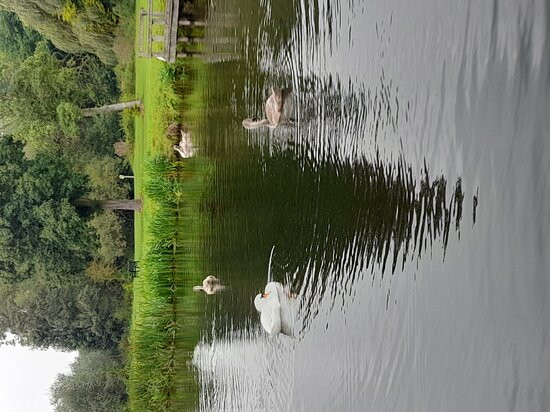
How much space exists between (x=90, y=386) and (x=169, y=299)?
16649mm

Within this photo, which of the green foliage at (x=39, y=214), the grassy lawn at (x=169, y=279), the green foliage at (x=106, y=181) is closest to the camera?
the grassy lawn at (x=169, y=279)

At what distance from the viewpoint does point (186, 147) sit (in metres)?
11.5

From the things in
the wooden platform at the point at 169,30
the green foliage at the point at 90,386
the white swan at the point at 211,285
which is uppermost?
the wooden platform at the point at 169,30

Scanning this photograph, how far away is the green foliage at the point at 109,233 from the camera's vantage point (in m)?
22.5

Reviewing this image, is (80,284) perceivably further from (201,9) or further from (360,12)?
(360,12)

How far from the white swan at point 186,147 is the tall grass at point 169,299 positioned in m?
0.15

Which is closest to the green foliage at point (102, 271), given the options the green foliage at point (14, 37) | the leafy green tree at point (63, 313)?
the leafy green tree at point (63, 313)

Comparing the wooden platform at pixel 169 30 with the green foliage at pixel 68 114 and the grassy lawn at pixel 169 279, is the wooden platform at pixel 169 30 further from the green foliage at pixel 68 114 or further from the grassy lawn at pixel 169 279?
the green foliage at pixel 68 114

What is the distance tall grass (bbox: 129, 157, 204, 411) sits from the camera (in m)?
11.6

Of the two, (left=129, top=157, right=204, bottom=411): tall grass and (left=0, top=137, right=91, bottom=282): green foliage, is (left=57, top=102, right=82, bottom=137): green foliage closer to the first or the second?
(left=0, top=137, right=91, bottom=282): green foliage

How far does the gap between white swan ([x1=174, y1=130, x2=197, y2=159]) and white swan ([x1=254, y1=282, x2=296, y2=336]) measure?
14.5 feet

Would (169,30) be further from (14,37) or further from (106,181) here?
(14,37)

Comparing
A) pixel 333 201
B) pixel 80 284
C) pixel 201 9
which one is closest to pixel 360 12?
pixel 333 201

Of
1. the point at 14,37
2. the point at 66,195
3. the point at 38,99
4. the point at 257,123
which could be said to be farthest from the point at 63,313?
the point at 257,123
